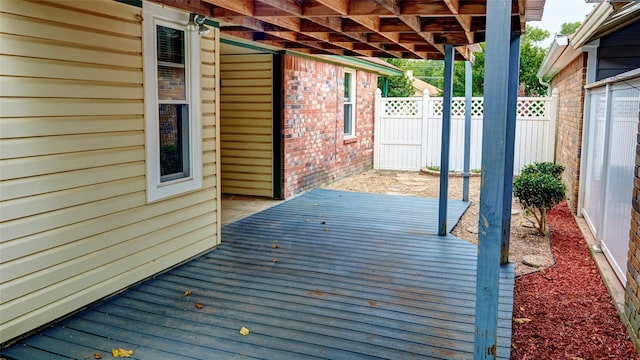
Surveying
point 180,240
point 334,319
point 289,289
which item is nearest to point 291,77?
point 180,240

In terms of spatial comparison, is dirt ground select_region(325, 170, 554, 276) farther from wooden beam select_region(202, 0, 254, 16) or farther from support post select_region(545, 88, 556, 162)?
wooden beam select_region(202, 0, 254, 16)

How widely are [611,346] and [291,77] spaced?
5.98 metres

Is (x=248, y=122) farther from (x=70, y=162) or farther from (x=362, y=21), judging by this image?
(x=70, y=162)

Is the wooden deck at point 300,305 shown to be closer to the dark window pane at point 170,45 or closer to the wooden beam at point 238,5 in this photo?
the dark window pane at point 170,45

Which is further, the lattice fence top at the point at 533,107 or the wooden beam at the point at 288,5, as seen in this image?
the lattice fence top at the point at 533,107

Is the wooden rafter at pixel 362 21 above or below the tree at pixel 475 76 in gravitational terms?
below

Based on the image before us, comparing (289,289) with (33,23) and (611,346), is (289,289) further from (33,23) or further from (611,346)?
(33,23)

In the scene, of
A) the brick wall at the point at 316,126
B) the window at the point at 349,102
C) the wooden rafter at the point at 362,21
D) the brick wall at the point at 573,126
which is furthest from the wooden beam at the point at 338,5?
the window at the point at 349,102

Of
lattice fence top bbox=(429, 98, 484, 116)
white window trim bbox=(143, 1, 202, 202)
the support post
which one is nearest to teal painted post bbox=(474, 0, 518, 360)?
white window trim bbox=(143, 1, 202, 202)

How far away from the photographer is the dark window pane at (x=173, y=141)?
4523mm

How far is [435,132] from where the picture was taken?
12.3 metres

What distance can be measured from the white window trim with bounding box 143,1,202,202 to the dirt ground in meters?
3.27

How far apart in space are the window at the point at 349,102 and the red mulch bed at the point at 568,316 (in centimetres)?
643

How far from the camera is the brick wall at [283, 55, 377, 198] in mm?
8234
